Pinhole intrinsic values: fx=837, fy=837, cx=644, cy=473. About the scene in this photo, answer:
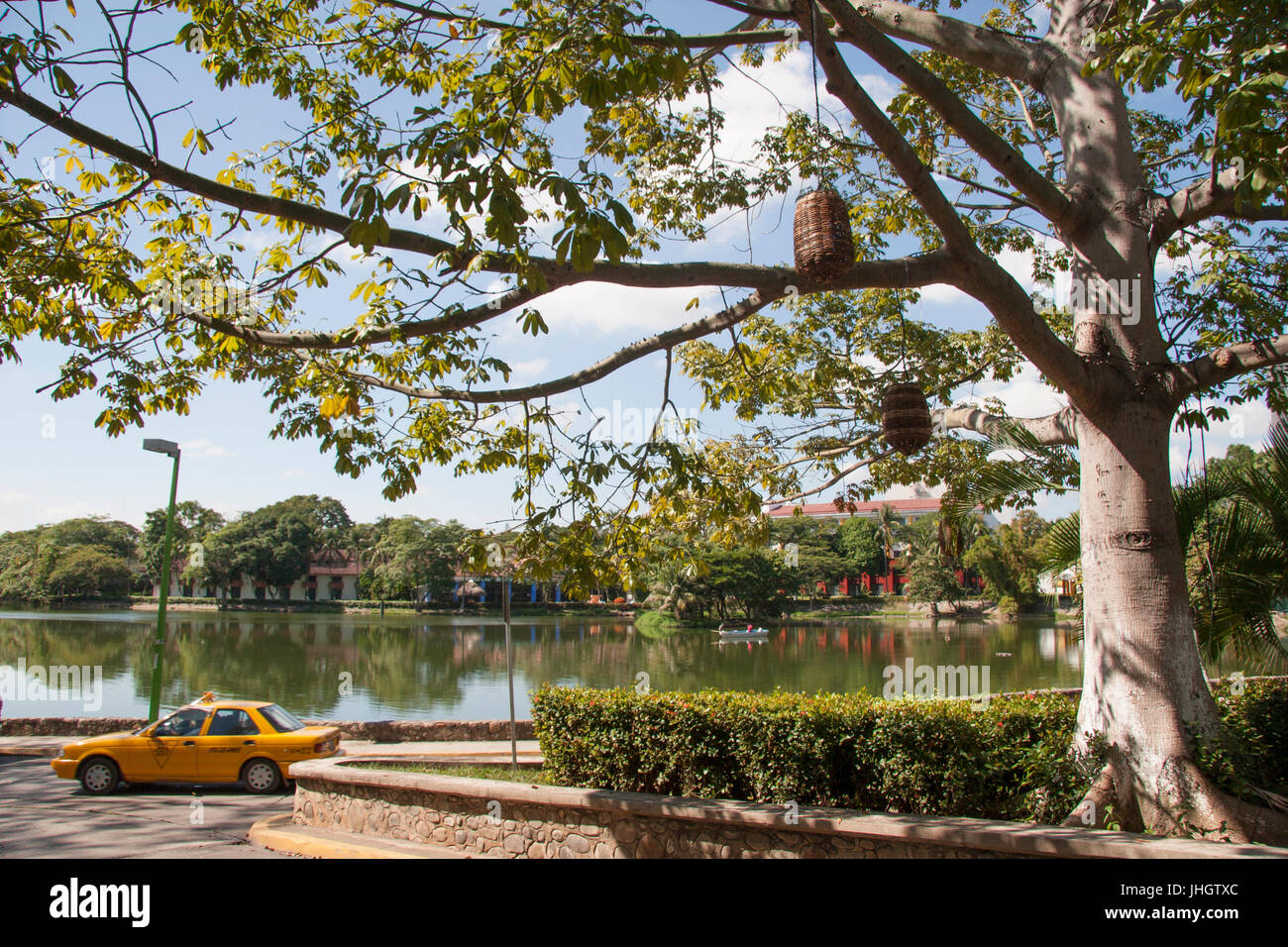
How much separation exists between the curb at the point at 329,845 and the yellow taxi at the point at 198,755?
8.24 feet

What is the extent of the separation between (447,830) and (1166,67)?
23.4 feet

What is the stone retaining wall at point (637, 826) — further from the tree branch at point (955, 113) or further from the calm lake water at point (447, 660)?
the calm lake water at point (447, 660)

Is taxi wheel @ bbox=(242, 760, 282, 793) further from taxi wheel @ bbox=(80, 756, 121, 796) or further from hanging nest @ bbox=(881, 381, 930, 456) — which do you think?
hanging nest @ bbox=(881, 381, 930, 456)

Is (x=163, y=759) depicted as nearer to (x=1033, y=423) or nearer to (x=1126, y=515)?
(x=1033, y=423)

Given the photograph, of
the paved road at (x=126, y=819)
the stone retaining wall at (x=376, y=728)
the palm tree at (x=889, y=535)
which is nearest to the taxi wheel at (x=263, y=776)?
the paved road at (x=126, y=819)

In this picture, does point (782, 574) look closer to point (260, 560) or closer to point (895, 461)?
point (260, 560)

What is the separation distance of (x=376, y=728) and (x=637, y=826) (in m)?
8.98

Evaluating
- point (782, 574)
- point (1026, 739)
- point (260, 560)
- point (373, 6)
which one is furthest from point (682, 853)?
point (260, 560)

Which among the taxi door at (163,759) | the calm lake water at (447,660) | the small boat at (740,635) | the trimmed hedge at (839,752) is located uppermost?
the trimmed hedge at (839,752)

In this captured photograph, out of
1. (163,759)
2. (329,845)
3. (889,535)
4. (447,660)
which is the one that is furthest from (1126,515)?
(889,535)

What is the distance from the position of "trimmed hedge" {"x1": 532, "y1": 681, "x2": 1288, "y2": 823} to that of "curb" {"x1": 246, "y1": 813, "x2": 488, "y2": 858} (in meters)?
1.33

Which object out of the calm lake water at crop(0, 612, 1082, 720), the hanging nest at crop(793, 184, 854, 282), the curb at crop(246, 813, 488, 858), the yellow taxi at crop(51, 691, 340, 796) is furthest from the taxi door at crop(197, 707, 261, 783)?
the hanging nest at crop(793, 184, 854, 282)

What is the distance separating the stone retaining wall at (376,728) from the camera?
13.3 m

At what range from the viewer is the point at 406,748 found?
12734 mm
